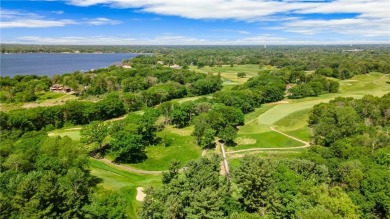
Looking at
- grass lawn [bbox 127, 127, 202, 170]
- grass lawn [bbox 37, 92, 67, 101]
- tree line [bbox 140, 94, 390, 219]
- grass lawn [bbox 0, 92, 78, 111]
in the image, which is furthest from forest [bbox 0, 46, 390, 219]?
grass lawn [bbox 37, 92, 67, 101]

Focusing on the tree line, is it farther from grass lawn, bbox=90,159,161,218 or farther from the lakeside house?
the lakeside house

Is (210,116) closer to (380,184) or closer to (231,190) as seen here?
(231,190)

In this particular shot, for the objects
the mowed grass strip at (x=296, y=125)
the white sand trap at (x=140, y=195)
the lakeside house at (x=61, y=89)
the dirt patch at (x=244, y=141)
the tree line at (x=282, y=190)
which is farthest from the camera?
the lakeside house at (x=61, y=89)

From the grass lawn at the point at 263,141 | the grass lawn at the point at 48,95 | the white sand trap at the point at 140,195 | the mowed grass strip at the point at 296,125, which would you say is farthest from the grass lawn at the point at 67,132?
the mowed grass strip at the point at 296,125

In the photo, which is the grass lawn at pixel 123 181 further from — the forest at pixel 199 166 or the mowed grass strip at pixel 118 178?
the forest at pixel 199 166

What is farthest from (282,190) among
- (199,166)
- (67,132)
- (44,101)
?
(44,101)

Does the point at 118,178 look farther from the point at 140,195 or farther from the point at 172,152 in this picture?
the point at 172,152
